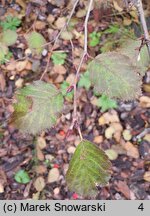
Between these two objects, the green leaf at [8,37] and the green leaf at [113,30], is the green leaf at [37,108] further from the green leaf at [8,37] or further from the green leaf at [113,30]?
the green leaf at [113,30]

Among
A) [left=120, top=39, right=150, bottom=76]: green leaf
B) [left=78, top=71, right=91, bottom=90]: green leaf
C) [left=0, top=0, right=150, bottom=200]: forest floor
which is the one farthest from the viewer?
[left=78, top=71, right=91, bottom=90]: green leaf

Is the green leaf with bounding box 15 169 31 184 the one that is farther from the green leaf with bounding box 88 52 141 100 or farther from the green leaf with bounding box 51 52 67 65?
the green leaf with bounding box 88 52 141 100

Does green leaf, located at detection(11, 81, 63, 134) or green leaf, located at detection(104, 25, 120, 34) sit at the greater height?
green leaf, located at detection(104, 25, 120, 34)

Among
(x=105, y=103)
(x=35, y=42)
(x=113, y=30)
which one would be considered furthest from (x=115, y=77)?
(x=113, y=30)

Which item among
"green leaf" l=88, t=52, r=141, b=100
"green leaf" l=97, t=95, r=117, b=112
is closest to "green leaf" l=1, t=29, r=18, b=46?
"green leaf" l=97, t=95, r=117, b=112

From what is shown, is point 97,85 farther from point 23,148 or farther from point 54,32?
point 54,32

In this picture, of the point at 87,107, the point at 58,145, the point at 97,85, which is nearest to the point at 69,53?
the point at 87,107

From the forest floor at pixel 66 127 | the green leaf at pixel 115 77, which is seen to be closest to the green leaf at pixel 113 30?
the forest floor at pixel 66 127
